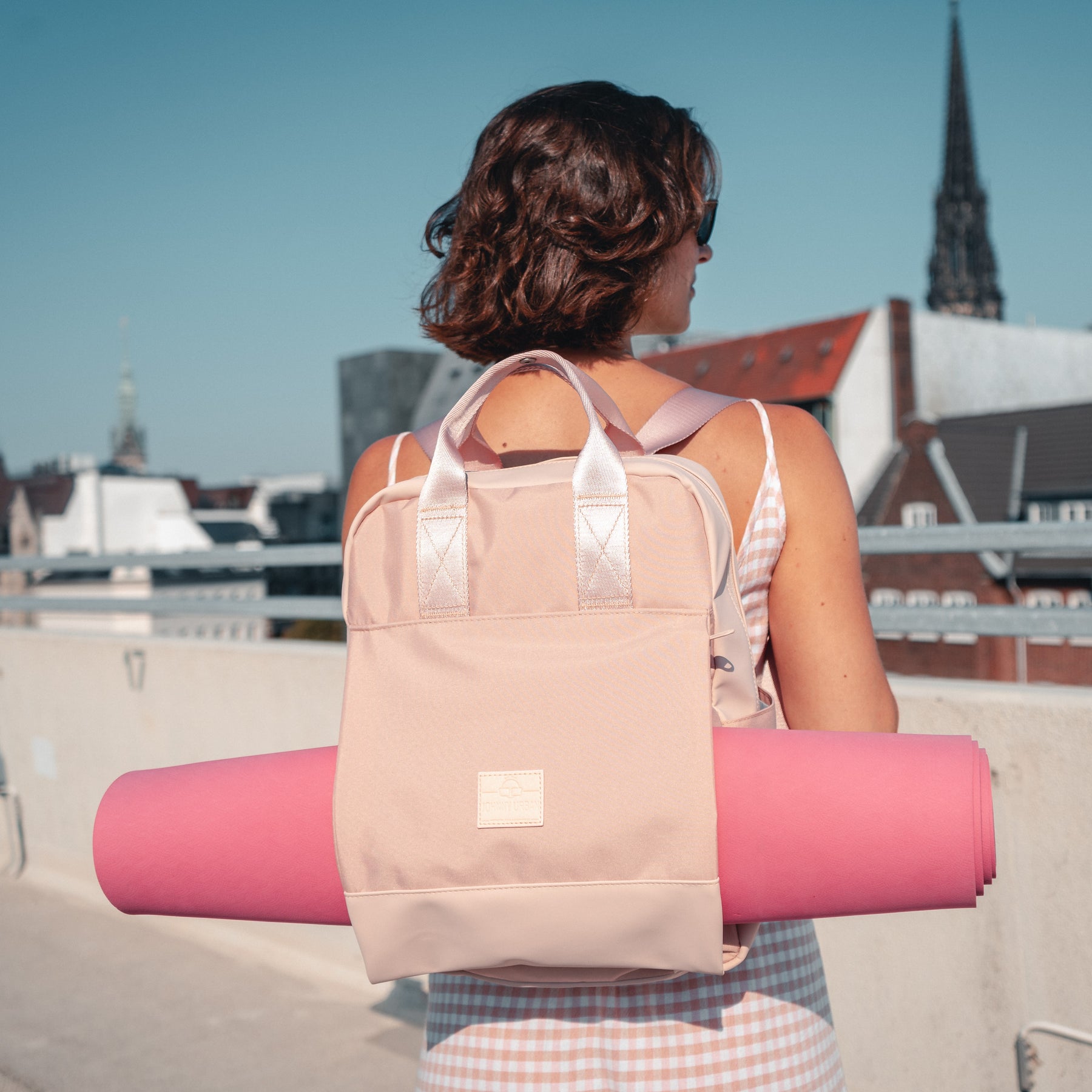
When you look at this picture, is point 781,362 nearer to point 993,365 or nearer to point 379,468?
point 993,365

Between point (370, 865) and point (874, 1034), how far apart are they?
87.7 inches

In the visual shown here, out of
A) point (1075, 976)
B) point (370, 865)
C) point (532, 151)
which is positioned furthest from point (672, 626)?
point (1075, 976)

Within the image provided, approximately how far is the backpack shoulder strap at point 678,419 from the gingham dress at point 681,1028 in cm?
7

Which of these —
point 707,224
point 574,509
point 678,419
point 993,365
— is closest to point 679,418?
point 678,419

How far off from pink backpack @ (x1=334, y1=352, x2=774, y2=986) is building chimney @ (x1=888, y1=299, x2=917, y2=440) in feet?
151

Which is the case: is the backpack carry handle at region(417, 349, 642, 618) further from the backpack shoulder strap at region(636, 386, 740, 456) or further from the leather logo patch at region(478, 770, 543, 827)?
the leather logo patch at region(478, 770, 543, 827)

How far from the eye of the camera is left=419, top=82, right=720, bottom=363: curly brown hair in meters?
1.44

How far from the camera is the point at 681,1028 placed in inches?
55.9

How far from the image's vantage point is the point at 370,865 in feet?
4.31

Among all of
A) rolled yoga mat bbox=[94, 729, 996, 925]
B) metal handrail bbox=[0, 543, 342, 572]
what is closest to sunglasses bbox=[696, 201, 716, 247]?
rolled yoga mat bbox=[94, 729, 996, 925]

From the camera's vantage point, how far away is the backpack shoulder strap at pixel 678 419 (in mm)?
1399

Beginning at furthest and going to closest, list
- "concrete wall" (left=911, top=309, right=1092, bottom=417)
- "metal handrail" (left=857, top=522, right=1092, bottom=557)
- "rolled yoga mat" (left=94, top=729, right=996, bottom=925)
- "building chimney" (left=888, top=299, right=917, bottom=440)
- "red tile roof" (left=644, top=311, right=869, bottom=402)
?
"concrete wall" (left=911, top=309, right=1092, bottom=417) → "building chimney" (left=888, top=299, right=917, bottom=440) → "red tile roof" (left=644, top=311, right=869, bottom=402) → "metal handrail" (left=857, top=522, right=1092, bottom=557) → "rolled yoga mat" (left=94, top=729, right=996, bottom=925)

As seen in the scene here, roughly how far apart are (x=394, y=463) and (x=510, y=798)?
51 centimetres

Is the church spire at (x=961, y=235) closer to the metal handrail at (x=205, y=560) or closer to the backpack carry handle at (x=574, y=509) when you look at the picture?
the metal handrail at (x=205, y=560)
